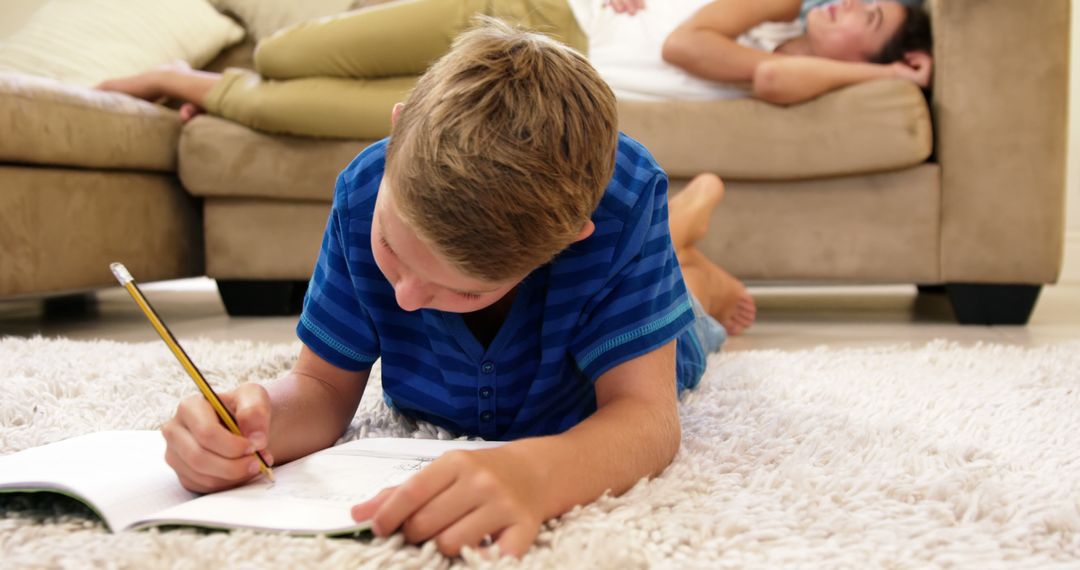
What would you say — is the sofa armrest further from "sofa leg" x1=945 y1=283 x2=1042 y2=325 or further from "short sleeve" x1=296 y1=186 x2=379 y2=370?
"short sleeve" x1=296 y1=186 x2=379 y2=370

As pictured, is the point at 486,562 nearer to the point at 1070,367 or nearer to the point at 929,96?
the point at 1070,367

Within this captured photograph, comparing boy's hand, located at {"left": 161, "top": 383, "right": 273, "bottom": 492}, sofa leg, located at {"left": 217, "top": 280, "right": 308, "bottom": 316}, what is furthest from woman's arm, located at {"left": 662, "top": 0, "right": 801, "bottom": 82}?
boy's hand, located at {"left": 161, "top": 383, "right": 273, "bottom": 492}

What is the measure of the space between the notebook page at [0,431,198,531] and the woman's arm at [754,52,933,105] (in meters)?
1.19

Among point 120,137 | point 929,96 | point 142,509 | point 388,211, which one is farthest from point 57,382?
point 929,96

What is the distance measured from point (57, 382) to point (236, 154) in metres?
0.84

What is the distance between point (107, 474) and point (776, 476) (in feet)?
1.42

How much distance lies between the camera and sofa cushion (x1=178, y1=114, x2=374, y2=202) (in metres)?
1.72

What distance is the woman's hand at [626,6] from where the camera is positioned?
1.82 m

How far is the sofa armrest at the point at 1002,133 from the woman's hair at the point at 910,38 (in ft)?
0.25

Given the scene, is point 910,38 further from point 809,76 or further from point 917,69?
point 809,76

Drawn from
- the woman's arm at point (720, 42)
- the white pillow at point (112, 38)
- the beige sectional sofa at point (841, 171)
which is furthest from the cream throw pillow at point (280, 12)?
the woman's arm at point (720, 42)

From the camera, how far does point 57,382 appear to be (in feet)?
3.20

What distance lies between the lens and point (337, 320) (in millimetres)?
717

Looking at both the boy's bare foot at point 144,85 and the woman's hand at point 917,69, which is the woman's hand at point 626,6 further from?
the boy's bare foot at point 144,85
